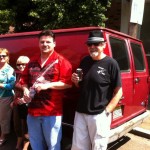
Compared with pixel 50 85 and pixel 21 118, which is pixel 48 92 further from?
pixel 21 118

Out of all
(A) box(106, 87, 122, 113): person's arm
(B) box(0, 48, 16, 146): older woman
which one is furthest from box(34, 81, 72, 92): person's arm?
(B) box(0, 48, 16, 146): older woman

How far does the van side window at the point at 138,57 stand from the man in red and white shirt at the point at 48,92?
1.86 meters

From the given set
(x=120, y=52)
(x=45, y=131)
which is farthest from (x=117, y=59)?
(x=45, y=131)

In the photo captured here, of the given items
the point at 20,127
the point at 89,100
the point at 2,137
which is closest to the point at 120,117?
the point at 89,100

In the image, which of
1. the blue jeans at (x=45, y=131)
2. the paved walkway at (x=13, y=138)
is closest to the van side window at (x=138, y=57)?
the paved walkway at (x=13, y=138)

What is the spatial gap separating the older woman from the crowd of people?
1089 mm

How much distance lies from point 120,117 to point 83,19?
515 centimetres

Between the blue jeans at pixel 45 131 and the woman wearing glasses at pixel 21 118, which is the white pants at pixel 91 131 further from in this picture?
the woman wearing glasses at pixel 21 118

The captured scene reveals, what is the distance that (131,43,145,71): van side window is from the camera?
4.98 m

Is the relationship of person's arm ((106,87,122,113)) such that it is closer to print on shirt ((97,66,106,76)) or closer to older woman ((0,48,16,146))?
print on shirt ((97,66,106,76))

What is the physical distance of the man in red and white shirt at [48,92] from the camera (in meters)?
3.40

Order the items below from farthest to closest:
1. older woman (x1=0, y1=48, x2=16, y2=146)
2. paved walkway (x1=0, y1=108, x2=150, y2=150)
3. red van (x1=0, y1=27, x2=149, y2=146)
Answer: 1. paved walkway (x1=0, y1=108, x2=150, y2=150)
2. older woman (x1=0, y1=48, x2=16, y2=146)
3. red van (x1=0, y1=27, x2=149, y2=146)

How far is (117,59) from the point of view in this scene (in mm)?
4301

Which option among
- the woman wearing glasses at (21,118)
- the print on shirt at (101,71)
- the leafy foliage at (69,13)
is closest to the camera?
the print on shirt at (101,71)
